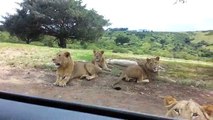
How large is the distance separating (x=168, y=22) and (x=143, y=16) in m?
0.11

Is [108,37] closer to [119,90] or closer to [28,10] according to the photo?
[119,90]

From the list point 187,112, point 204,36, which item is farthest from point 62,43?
point 187,112

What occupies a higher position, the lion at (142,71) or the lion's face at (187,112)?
the lion at (142,71)

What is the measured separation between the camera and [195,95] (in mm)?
1412

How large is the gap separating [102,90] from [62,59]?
9.5 inches

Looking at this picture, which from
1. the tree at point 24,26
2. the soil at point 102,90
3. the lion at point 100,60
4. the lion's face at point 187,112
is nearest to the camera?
the lion's face at point 187,112

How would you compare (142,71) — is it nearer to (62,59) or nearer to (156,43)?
(156,43)

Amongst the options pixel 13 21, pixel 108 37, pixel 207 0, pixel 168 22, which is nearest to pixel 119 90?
pixel 108 37

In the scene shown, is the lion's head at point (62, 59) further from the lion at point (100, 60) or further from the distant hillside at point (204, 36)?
the distant hillside at point (204, 36)

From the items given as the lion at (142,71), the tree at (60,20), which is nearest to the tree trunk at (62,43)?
the tree at (60,20)

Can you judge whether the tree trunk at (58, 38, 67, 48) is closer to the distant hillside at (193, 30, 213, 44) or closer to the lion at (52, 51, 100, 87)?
the lion at (52, 51, 100, 87)

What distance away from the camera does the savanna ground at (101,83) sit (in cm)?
144

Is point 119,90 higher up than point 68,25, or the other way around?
point 68,25

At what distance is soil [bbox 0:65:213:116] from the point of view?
56.6 inches
